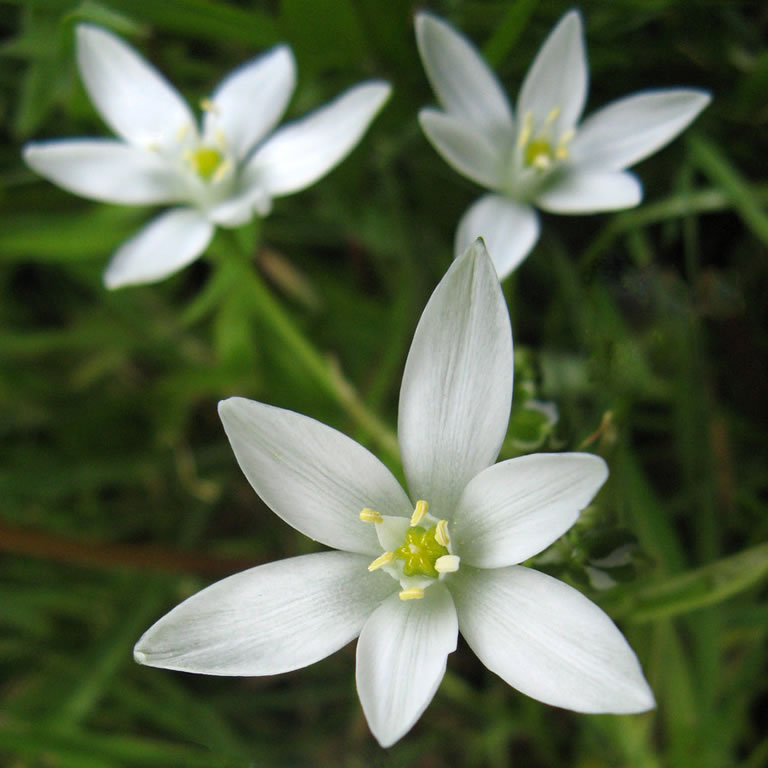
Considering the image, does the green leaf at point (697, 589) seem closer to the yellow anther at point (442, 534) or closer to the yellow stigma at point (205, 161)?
the yellow anther at point (442, 534)

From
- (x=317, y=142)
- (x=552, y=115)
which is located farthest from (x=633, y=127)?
(x=317, y=142)

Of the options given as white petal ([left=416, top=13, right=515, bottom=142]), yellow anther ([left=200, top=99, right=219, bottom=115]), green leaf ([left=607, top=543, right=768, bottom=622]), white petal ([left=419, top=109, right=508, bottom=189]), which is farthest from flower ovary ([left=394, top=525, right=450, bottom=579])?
yellow anther ([left=200, top=99, right=219, bottom=115])

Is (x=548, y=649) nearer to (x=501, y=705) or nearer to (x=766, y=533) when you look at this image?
(x=766, y=533)

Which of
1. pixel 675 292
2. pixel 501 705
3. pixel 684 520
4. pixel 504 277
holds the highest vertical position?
pixel 504 277

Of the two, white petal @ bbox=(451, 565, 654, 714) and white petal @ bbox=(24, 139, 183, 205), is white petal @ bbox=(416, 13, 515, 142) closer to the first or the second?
white petal @ bbox=(24, 139, 183, 205)

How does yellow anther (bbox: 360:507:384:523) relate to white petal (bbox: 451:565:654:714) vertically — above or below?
above

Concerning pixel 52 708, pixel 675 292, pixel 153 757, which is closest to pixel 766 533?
pixel 675 292

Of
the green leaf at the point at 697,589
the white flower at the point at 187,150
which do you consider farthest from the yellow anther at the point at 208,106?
the green leaf at the point at 697,589
